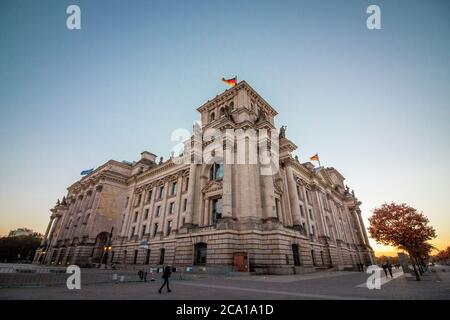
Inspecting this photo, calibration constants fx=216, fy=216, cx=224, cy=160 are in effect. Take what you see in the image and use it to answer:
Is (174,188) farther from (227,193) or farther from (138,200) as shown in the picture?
(227,193)

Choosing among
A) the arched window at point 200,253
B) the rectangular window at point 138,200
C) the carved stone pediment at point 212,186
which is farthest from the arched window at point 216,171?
the rectangular window at point 138,200

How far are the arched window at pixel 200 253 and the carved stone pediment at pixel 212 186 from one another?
739cm

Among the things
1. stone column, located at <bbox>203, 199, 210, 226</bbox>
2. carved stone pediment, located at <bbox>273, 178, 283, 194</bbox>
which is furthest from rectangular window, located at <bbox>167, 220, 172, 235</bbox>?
carved stone pediment, located at <bbox>273, 178, 283, 194</bbox>

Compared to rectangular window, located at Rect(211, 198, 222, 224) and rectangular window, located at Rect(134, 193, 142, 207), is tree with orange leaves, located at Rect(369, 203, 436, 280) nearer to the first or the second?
rectangular window, located at Rect(211, 198, 222, 224)

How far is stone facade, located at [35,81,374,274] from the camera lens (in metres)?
25.1

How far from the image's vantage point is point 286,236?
25.8 metres

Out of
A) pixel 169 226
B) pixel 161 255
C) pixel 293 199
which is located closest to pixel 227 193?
pixel 293 199

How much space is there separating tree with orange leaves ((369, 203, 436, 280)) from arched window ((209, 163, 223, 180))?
19681 millimetres

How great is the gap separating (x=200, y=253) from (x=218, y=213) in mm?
5497

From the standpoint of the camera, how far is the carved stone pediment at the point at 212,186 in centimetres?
3017

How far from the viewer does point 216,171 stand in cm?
3291
